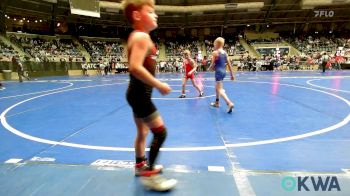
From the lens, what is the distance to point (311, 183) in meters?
2.87

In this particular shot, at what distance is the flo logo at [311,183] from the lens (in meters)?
2.76

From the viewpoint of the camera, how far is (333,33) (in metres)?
44.2

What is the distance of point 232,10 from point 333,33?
1796 cm

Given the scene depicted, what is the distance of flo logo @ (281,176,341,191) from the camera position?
2.76 meters

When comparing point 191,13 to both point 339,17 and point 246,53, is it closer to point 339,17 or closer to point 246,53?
point 246,53

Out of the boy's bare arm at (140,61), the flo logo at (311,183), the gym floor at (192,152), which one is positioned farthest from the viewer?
the gym floor at (192,152)

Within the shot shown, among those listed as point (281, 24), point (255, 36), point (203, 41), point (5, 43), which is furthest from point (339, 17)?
point (5, 43)

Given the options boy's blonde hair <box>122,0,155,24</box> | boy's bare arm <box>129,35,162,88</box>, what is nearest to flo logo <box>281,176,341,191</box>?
boy's bare arm <box>129,35,162,88</box>

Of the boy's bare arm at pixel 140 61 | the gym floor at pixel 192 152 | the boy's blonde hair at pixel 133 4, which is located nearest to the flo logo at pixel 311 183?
the gym floor at pixel 192 152

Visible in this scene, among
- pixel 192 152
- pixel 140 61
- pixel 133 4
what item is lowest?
pixel 192 152

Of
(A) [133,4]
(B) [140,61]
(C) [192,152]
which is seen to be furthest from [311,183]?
(A) [133,4]

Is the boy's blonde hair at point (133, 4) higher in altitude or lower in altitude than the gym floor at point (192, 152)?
higher

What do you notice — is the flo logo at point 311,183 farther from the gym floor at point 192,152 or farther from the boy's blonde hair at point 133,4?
the boy's blonde hair at point 133,4

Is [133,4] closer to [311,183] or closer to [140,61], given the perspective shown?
[140,61]
